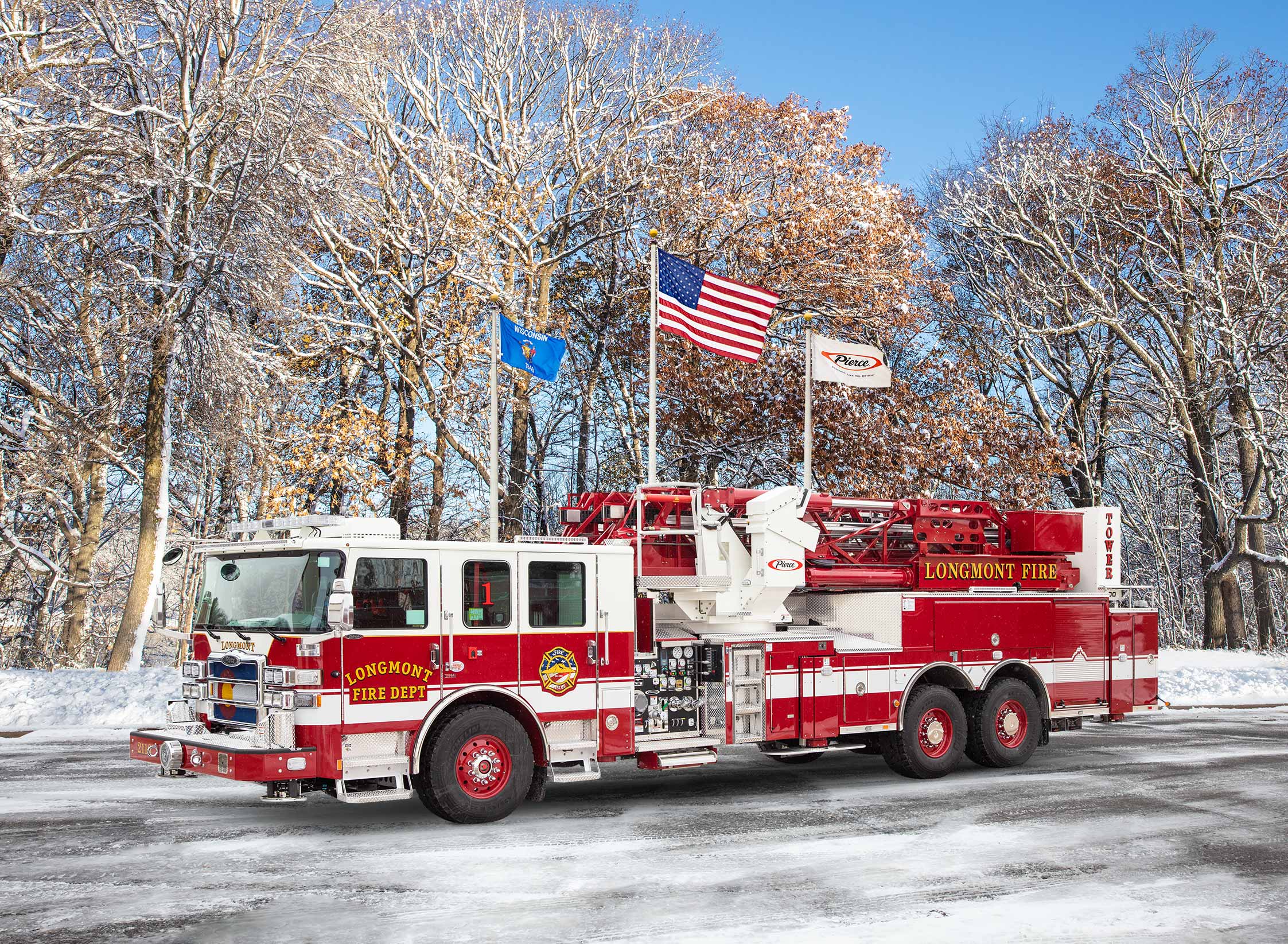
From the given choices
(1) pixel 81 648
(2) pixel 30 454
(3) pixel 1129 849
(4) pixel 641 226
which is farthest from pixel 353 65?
(3) pixel 1129 849

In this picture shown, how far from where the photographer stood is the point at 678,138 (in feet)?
99.7

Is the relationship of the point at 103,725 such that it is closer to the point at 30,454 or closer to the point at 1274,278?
the point at 30,454

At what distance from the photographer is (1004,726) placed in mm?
13422

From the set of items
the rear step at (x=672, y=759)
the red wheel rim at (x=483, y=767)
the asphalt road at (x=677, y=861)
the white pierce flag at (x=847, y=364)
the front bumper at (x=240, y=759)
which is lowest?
the asphalt road at (x=677, y=861)

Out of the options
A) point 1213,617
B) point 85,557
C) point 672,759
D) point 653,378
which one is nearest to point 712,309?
point 653,378

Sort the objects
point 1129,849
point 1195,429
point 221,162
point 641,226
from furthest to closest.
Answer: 1. point 1195,429
2. point 641,226
3. point 221,162
4. point 1129,849

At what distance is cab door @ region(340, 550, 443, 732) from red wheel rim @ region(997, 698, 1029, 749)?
6.94 metres

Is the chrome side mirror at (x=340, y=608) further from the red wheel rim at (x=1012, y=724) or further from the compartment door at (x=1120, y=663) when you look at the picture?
the compartment door at (x=1120, y=663)

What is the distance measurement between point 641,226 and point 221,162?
1044 cm

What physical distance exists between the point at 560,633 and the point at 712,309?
8584 mm

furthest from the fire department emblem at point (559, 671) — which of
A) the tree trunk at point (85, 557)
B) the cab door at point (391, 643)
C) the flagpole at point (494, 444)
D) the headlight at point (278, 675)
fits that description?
the tree trunk at point (85, 557)

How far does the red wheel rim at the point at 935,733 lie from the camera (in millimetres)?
12812

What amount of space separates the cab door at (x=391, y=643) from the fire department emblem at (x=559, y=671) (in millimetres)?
997

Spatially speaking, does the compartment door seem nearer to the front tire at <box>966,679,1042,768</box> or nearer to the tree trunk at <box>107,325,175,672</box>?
the front tire at <box>966,679,1042,768</box>
